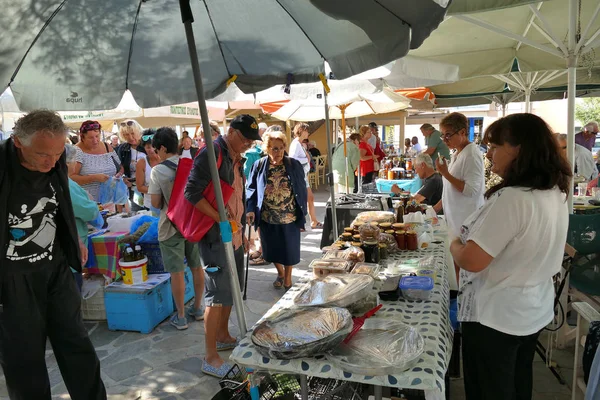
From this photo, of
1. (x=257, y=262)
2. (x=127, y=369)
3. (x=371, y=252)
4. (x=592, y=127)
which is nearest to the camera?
(x=371, y=252)

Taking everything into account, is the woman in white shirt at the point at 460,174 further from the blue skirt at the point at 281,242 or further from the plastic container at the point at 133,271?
the plastic container at the point at 133,271

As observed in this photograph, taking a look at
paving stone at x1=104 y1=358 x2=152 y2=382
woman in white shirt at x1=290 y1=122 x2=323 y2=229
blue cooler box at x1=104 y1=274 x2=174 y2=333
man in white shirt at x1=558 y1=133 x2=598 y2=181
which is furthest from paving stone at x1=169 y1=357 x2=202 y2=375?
man in white shirt at x1=558 y1=133 x2=598 y2=181

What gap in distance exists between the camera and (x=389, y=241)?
2.88m

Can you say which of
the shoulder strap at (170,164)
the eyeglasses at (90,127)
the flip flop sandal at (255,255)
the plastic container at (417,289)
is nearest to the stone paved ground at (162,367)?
the plastic container at (417,289)

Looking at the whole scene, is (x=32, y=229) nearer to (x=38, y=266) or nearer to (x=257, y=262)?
(x=38, y=266)

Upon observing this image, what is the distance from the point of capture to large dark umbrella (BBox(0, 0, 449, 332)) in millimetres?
2119

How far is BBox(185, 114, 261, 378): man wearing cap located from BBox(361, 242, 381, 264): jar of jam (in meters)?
0.94

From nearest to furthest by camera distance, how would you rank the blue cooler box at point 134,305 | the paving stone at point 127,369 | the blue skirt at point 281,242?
the paving stone at point 127,369, the blue cooler box at point 134,305, the blue skirt at point 281,242

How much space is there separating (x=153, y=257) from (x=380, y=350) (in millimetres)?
3242

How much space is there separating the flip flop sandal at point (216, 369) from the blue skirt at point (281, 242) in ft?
5.37

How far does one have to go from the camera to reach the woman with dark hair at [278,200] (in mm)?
4367

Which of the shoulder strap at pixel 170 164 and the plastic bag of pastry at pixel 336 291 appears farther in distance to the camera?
the shoulder strap at pixel 170 164

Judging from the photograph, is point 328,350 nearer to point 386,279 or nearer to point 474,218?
point 386,279

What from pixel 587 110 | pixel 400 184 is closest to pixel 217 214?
pixel 400 184
